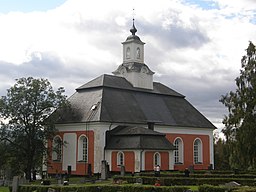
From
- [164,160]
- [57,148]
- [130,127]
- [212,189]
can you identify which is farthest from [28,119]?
[212,189]

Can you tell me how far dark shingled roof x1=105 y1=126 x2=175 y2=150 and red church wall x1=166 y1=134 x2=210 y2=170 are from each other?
662 centimetres

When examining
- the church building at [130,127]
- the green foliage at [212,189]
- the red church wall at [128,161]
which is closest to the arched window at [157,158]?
the church building at [130,127]

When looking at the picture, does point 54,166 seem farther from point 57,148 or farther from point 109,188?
point 109,188

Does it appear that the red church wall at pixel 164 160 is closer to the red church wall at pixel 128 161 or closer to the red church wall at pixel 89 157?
the red church wall at pixel 128 161

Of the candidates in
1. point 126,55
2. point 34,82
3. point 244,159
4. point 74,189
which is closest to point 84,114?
point 34,82

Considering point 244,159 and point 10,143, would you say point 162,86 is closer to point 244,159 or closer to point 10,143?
point 244,159

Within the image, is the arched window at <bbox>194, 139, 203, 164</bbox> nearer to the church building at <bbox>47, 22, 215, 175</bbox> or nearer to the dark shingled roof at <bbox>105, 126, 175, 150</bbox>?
the church building at <bbox>47, 22, 215, 175</bbox>

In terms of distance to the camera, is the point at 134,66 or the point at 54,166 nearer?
the point at 54,166

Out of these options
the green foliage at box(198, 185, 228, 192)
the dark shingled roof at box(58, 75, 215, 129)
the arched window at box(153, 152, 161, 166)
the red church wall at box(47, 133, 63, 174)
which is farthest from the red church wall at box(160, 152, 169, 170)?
the green foliage at box(198, 185, 228, 192)

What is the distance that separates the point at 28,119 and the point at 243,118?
20379mm

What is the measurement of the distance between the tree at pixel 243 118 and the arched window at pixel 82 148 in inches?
548

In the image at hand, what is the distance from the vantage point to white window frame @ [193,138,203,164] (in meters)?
55.2

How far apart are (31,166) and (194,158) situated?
19.9 m

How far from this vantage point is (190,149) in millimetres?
54188
